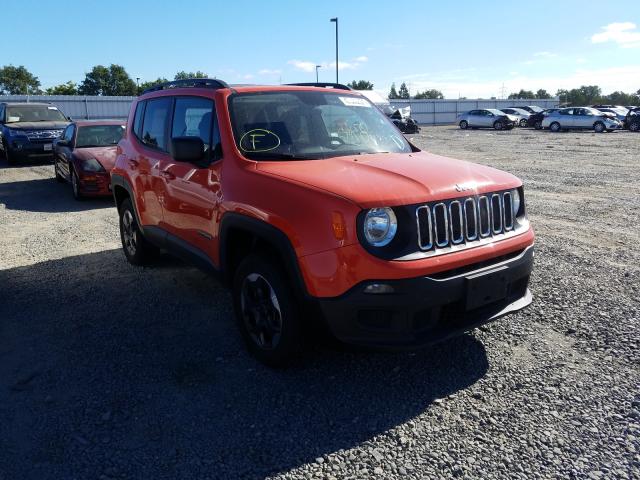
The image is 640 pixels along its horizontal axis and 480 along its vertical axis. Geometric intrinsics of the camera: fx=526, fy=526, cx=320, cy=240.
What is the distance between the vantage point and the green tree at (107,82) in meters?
89.4

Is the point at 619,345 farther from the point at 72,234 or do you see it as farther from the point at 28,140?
the point at 28,140

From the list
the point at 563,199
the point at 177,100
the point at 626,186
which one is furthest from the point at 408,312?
the point at 626,186

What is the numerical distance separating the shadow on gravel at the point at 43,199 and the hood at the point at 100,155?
0.73 m

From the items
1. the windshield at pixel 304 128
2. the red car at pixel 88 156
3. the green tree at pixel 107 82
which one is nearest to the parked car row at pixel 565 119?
the red car at pixel 88 156

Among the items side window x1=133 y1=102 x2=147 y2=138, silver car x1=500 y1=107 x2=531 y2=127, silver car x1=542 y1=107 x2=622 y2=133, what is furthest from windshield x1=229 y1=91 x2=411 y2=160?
silver car x1=500 y1=107 x2=531 y2=127

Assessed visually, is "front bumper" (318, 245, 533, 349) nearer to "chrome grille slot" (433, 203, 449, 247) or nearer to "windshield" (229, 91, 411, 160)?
"chrome grille slot" (433, 203, 449, 247)

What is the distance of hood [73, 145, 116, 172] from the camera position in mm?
9922

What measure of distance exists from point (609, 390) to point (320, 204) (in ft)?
7.10

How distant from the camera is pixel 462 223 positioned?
3.22 m

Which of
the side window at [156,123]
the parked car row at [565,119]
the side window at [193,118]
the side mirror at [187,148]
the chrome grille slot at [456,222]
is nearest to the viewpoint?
the chrome grille slot at [456,222]

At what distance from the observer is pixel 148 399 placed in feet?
11.0

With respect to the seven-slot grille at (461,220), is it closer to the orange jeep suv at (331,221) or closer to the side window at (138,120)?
the orange jeep suv at (331,221)

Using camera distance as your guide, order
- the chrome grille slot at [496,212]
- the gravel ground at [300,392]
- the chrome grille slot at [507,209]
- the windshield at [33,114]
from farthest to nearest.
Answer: the windshield at [33,114] → the chrome grille slot at [507,209] → the chrome grille slot at [496,212] → the gravel ground at [300,392]

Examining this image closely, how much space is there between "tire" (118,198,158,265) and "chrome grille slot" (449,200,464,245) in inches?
145
